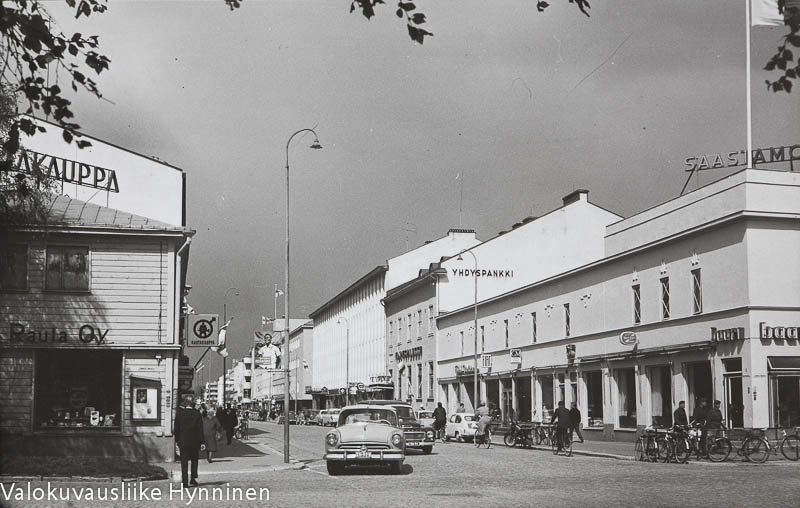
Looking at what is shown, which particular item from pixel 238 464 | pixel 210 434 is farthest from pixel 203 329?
pixel 238 464

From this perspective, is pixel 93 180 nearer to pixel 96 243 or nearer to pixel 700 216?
pixel 96 243

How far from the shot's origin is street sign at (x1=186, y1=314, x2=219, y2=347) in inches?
919

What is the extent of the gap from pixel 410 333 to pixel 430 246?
31.6ft

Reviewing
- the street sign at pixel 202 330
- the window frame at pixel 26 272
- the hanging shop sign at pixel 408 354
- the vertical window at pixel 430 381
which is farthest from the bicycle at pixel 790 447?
the hanging shop sign at pixel 408 354

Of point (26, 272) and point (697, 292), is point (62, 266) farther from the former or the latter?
point (697, 292)

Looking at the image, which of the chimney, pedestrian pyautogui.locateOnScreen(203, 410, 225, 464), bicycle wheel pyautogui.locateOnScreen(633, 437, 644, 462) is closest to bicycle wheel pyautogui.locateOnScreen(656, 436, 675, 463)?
bicycle wheel pyautogui.locateOnScreen(633, 437, 644, 462)

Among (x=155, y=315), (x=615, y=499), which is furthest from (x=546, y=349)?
(x=615, y=499)

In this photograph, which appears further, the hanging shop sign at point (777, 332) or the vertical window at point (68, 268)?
the hanging shop sign at point (777, 332)

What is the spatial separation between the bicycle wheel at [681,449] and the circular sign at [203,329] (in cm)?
1341

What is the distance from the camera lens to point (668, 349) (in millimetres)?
34406

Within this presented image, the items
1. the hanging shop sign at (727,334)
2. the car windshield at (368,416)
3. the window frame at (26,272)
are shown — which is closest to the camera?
the car windshield at (368,416)

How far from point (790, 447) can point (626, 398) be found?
11.0m

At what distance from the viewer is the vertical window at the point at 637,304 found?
3772 cm

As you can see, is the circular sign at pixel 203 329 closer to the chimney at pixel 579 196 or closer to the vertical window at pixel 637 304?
the vertical window at pixel 637 304
